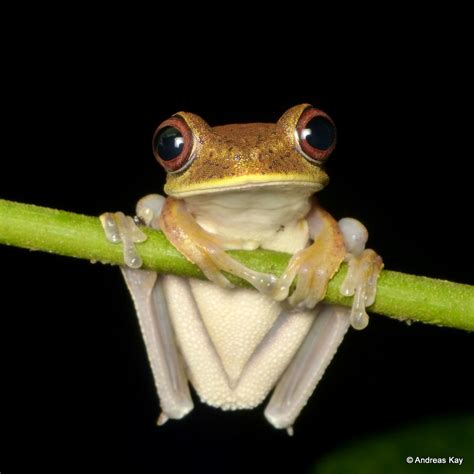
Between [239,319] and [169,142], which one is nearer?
[169,142]

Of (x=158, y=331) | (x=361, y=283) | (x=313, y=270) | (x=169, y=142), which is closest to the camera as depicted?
(x=361, y=283)

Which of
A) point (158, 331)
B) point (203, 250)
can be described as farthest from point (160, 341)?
point (203, 250)

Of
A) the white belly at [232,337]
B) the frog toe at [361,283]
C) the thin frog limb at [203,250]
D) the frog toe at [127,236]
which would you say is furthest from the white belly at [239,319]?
the frog toe at [127,236]

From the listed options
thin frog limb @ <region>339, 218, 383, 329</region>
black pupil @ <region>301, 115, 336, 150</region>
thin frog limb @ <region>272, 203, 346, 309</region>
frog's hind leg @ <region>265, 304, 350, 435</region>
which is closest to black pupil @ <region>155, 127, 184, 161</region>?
black pupil @ <region>301, 115, 336, 150</region>

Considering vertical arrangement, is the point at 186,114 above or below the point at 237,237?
above

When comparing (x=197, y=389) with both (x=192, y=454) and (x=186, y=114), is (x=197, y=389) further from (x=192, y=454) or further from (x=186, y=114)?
(x=192, y=454)

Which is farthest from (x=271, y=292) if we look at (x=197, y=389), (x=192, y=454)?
(x=192, y=454)

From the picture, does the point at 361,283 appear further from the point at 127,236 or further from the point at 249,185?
the point at 127,236
